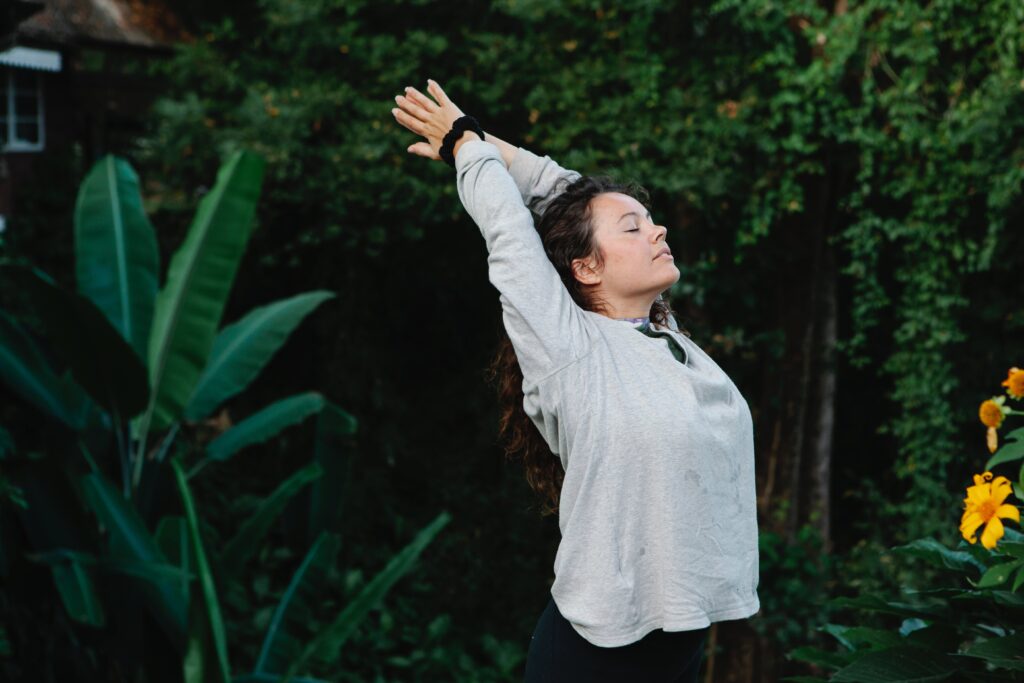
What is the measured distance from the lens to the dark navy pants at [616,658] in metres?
Result: 1.89

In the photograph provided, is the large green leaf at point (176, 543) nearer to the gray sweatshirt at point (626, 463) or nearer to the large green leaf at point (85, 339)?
the large green leaf at point (85, 339)

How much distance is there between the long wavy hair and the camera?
2076mm

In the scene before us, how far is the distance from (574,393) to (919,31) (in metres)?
4.16

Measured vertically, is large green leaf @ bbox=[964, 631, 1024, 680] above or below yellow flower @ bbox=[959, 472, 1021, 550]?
below

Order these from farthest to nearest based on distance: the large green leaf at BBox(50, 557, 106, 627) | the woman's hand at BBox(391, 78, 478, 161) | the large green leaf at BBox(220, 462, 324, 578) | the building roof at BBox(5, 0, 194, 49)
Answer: the building roof at BBox(5, 0, 194, 49) < the large green leaf at BBox(220, 462, 324, 578) < the large green leaf at BBox(50, 557, 106, 627) < the woman's hand at BBox(391, 78, 478, 161)

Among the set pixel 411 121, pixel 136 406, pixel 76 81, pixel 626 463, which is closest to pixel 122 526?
pixel 136 406

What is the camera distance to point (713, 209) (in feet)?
19.8

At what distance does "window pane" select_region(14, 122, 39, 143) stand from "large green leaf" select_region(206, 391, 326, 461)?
22.2ft

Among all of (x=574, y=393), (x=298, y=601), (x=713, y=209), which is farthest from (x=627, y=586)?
(x=713, y=209)

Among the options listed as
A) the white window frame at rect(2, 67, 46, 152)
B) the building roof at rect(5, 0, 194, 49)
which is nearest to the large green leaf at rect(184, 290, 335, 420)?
the building roof at rect(5, 0, 194, 49)

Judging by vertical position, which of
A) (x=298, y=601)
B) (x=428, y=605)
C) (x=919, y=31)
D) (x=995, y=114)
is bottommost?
(x=428, y=605)

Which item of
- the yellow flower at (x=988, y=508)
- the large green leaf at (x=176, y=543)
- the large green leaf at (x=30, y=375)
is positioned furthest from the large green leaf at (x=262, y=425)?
the yellow flower at (x=988, y=508)

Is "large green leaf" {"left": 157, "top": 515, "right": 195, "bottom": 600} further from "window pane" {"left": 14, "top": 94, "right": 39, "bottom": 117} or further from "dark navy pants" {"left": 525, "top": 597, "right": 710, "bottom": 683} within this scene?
"window pane" {"left": 14, "top": 94, "right": 39, "bottom": 117}

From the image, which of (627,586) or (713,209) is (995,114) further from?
(627,586)
